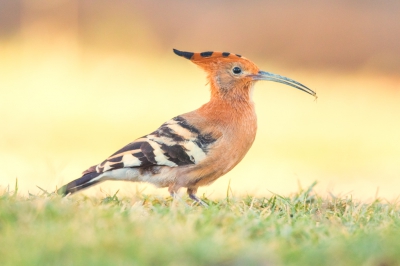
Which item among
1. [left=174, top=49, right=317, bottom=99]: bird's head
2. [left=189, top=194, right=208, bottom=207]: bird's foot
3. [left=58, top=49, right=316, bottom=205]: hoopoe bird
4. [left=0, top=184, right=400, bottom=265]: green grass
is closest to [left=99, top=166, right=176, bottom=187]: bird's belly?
[left=58, top=49, right=316, bottom=205]: hoopoe bird

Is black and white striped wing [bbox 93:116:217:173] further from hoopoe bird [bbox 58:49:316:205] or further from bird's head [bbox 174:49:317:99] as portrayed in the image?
bird's head [bbox 174:49:317:99]

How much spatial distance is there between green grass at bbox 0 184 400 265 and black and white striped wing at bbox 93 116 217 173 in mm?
378

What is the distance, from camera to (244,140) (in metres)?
4.09

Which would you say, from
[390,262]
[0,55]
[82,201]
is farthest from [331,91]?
[390,262]

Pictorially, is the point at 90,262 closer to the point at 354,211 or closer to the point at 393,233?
the point at 393,233

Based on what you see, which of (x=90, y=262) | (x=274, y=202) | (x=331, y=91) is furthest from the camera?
(x=331, y=91)

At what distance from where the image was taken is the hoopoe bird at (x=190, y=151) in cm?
387

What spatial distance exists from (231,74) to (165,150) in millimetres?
686

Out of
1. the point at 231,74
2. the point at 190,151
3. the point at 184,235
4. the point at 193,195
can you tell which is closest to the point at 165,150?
the point at 190,151

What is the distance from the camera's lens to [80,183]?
3783 mm

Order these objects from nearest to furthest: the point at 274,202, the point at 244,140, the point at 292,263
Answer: the point at 292,263 → the point at 274,202 → the point at 244,140

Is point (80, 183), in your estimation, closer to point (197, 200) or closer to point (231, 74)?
point (197, 200)

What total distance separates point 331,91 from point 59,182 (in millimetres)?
5958

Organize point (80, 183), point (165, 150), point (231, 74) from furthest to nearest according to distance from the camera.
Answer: point (231, 74) → point (165, 150) → point (80, 183)
